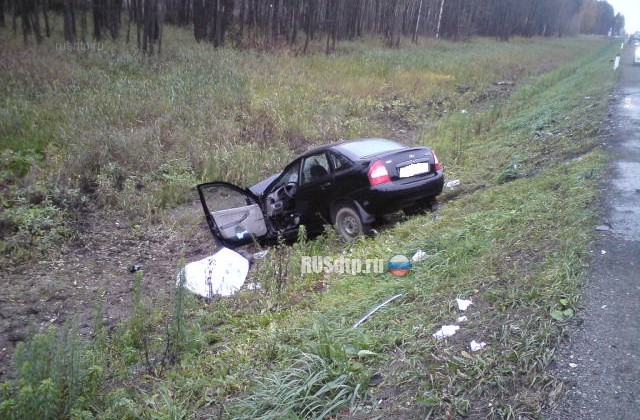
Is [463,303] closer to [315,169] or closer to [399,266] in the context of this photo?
[399,266]

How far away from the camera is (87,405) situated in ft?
11.9

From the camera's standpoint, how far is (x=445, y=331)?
3.86 metres

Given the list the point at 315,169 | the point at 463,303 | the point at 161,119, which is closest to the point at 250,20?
the point at 161,119

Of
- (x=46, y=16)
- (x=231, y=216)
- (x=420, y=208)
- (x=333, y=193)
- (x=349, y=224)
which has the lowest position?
(x=231, y=216)

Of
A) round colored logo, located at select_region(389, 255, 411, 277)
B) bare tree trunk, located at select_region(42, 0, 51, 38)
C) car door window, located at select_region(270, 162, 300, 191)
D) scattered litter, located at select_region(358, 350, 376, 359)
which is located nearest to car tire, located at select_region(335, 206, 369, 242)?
car door window, located at select_region(270, 162, 300, 191)

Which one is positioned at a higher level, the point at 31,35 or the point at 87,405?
the point at 31,35

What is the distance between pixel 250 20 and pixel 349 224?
18384mm

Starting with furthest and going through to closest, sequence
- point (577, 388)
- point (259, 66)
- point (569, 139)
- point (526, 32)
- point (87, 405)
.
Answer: point (526, 32), point (259, 66), point (569, 139), point (87, 405), point (577, 388)

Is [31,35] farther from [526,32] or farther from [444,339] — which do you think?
[526,32]

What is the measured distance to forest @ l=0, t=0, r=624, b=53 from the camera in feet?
53.6

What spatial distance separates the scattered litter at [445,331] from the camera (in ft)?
12.5

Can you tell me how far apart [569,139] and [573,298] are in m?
7.07

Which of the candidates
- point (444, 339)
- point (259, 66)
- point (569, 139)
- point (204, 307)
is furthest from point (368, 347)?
point (259, 66)

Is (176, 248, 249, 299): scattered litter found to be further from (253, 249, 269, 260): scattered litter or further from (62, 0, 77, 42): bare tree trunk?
(62, 0, 77, 42): bare tree trunk
